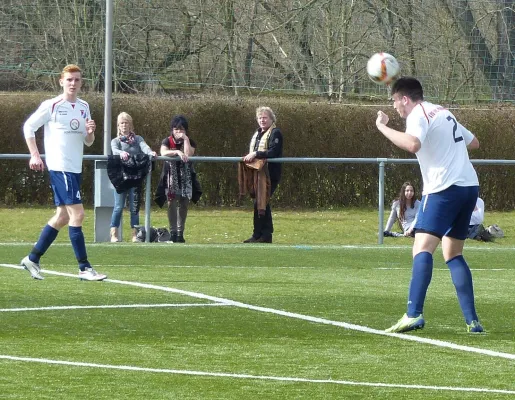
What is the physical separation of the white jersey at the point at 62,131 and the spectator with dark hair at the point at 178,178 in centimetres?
597

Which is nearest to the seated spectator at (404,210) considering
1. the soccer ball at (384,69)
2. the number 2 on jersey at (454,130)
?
the soccer ball at (384,69)

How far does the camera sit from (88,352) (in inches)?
314

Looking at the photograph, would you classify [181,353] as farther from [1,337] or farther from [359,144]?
[359,144]

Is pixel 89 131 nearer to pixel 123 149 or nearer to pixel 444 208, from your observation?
pixel 444 208

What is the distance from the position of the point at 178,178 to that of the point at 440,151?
9.94 meters

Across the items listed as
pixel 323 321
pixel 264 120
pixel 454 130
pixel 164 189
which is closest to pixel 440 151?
pixel 454 130

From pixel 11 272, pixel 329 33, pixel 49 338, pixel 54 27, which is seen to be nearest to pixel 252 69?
pixel 329 33

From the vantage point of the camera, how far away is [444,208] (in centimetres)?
900

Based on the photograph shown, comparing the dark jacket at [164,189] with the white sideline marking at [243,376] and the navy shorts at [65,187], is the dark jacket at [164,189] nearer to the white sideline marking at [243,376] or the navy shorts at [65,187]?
the navy shorts at [65,187]

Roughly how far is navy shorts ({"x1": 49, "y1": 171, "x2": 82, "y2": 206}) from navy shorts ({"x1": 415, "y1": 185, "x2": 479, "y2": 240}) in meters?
4.36

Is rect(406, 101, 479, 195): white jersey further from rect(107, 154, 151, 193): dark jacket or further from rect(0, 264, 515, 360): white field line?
rect(107, 154, 151, 193): dark jacket

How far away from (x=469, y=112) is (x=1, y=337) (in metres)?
19.8

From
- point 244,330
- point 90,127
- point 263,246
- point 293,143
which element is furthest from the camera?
point 293,143

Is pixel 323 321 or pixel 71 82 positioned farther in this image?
pixel 71 82
